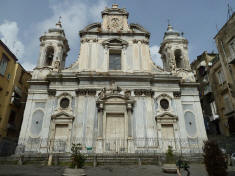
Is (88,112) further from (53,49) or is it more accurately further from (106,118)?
(53,49)

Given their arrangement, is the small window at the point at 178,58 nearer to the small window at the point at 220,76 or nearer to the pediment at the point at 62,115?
the small window at the point at 220,76

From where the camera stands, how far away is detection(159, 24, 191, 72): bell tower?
20469mm

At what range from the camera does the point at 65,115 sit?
54.4 ft

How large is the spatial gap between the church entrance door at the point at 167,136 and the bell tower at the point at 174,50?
6.33 metres

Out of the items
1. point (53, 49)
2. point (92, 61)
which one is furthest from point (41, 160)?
point (53, 49)

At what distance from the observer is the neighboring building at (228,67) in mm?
18906

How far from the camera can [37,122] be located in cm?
1662

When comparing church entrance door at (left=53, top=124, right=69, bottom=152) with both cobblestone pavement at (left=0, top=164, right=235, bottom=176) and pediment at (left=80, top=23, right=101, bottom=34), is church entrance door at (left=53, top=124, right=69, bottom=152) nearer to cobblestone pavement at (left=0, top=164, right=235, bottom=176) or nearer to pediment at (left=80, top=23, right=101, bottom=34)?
cobblestone pavement at (left=0, top=164, right=235, bottom=176)

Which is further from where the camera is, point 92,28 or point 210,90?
point 210,90

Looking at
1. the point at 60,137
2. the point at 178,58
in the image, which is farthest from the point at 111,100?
the point at 178,58

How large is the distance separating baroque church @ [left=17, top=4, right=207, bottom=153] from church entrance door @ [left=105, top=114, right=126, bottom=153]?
0.08 meters

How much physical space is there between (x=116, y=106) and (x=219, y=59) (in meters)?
13.5

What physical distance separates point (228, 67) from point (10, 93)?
74.5 feet

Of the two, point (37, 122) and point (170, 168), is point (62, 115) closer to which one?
point (37, 122)
